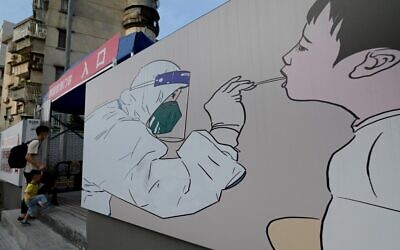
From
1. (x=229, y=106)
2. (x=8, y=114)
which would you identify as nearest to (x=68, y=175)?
(x=229, y=106)

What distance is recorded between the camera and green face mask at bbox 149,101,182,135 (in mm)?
2869

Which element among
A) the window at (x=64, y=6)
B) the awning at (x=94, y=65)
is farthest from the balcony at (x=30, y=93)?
the awning at (x=94, y=65)

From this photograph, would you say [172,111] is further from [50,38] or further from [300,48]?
[50,38]

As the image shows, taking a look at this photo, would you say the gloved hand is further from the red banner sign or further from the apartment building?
the apartment building

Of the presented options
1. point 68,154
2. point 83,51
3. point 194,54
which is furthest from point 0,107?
point 194,54

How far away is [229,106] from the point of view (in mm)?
2285

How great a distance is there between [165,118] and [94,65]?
96.8 inches

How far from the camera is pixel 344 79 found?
167 cm

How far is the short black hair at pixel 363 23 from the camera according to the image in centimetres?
151

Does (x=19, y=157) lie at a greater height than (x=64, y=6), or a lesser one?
lesser

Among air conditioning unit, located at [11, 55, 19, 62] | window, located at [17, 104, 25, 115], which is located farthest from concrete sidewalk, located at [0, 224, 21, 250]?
air conditioning unit, located at [11, 55, 19, 62]

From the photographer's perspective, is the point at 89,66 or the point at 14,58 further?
the point at 14,58

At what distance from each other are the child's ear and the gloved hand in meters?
0.68

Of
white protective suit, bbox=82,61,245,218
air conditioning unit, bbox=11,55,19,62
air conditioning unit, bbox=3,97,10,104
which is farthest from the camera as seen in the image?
air conditioning unit, bbox=3,97,10,104
